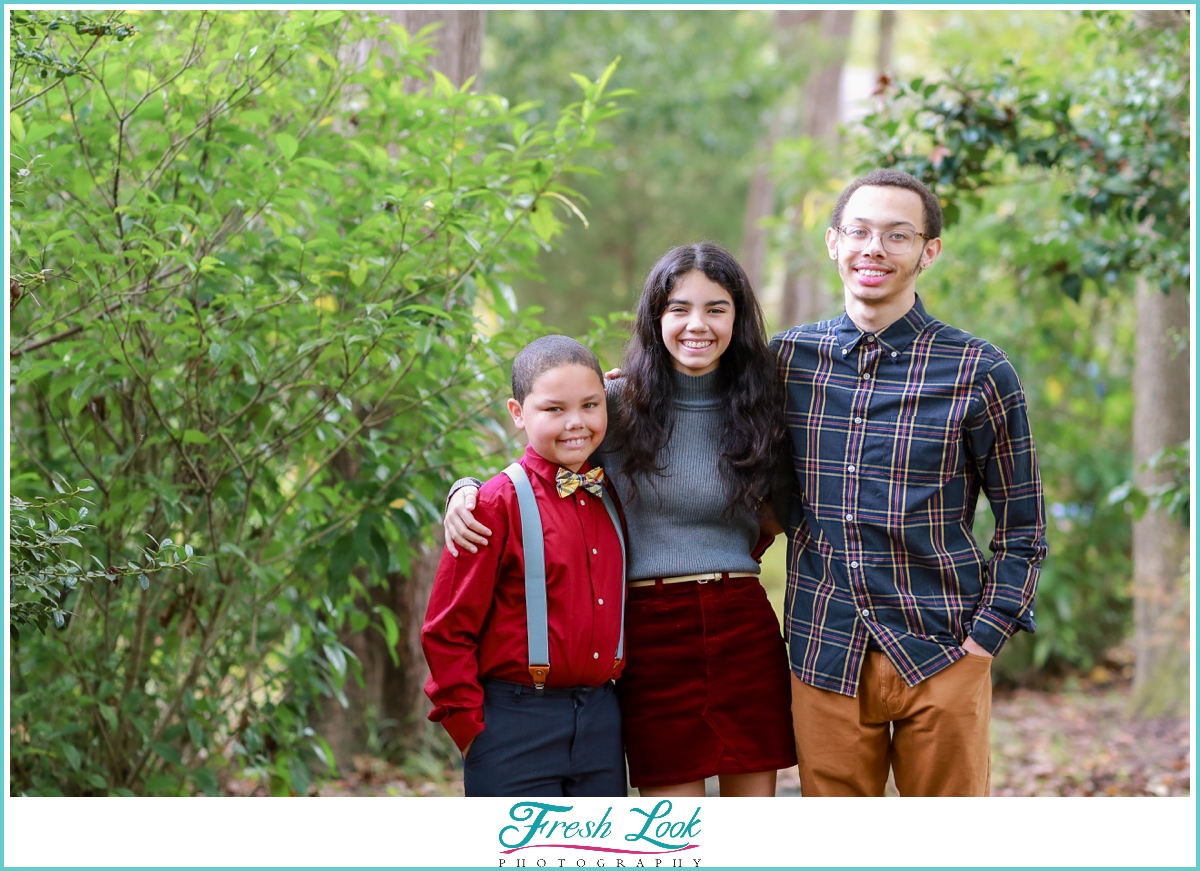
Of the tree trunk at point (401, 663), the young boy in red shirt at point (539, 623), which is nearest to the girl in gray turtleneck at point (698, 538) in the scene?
the young boy in red shirt at point (539, 623)

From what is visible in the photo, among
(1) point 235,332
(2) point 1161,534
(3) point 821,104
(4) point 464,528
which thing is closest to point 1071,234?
(2) point 1161,534

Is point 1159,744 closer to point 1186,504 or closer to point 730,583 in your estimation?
point 1186,504

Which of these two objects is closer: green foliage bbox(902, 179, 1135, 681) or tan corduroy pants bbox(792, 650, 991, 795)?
tan corduroy pants bbox(792, 650, 991, 795)

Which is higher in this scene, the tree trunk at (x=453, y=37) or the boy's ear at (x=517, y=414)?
the tree trunk at (x=453, y=37)

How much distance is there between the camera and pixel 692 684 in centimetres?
244

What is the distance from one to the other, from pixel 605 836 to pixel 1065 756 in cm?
406

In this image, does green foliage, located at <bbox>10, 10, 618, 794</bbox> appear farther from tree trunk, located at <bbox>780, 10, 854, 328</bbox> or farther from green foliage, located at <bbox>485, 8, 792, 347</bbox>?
tree trunk, located at <bbox>780, 10, 854, 328</bbox>

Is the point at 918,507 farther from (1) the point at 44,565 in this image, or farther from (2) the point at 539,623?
(1) the point at 44,565

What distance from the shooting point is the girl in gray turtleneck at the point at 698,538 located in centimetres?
244

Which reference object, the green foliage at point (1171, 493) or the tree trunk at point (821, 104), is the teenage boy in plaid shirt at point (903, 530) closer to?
the green foliage at point (1171, 493)

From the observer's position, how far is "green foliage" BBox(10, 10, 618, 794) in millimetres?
2820

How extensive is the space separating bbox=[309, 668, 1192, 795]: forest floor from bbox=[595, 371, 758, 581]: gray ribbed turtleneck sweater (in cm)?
241

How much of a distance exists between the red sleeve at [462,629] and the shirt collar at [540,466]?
0.45 ft

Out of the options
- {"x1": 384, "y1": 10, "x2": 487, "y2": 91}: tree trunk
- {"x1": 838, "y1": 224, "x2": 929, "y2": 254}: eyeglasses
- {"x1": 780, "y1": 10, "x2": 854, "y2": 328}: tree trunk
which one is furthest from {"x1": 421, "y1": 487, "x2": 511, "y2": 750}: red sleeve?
{"x1": 780, "y1": 10, "x2": 854, "y2": 328}: tree trunk
